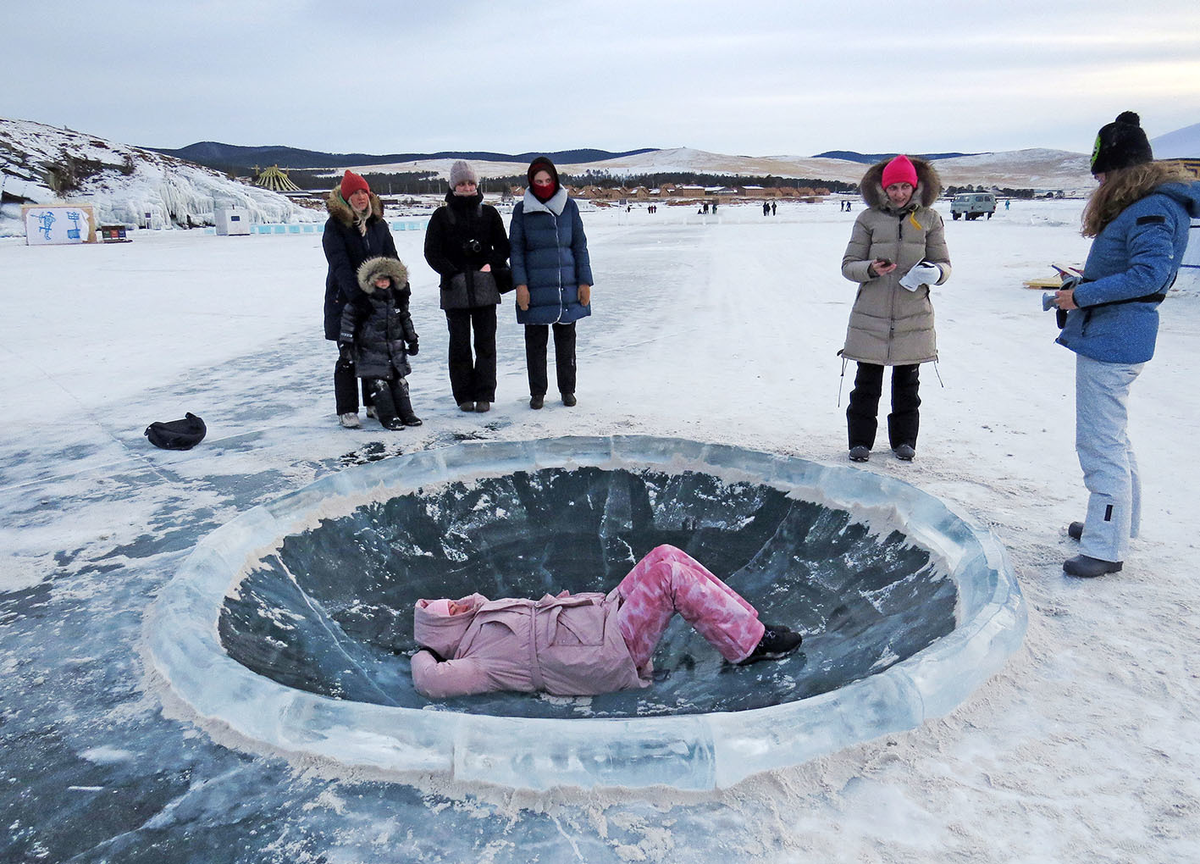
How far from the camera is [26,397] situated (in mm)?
7168

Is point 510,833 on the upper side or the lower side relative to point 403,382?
lower

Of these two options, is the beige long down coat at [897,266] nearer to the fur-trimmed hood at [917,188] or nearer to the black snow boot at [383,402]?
the fur-trimmed hood at [917,188]

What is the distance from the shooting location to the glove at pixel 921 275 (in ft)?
15.0

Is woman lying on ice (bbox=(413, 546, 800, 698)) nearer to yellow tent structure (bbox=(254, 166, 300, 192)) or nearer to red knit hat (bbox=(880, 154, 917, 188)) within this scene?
red knit hat (bbox=(880, 154, 917, 188))

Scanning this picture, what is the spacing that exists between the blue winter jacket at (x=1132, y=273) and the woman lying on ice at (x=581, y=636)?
1859 millimetres

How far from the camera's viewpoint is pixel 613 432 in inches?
228

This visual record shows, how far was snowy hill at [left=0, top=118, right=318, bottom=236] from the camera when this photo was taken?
34125 millimetres

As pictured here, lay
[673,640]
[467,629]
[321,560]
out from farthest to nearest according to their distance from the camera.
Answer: [321,560]
[673,640]
[467,629]

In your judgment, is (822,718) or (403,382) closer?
(822,718)

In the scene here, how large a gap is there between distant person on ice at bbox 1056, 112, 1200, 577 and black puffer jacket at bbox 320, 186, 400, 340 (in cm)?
403

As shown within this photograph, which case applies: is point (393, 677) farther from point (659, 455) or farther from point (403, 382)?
point (403, 382)

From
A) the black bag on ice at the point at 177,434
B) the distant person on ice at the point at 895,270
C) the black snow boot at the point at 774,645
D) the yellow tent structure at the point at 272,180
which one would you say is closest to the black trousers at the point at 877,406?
the distant person on ice at the point at 895,270

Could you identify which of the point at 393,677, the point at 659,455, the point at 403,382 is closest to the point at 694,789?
the point at 393,677

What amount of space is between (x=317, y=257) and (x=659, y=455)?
1938 cm
